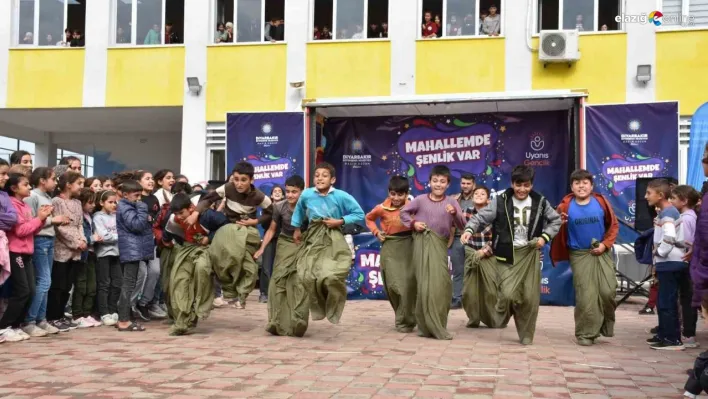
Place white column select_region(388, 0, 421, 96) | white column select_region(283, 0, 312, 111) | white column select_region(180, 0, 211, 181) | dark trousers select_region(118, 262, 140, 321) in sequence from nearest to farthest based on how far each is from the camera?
dark trousers select_region(118, 262, 140, 321) → white column select_region(388, 0, 421, 96) → white column select_region(283, 0, 312, 111) → white column select_region(180, 0, 211, 181)

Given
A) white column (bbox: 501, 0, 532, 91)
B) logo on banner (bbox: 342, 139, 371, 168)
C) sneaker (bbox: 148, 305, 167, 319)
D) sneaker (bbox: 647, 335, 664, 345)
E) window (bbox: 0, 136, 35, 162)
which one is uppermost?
white column (bbox: 501, 0, 532, 91)

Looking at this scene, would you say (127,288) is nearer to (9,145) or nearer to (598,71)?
(598,71)

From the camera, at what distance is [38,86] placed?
20672 mm

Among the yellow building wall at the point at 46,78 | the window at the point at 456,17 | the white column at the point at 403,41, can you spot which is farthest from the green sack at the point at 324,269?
the yellow building wall at the point at 46,78

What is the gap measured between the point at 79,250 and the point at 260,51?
10865mm

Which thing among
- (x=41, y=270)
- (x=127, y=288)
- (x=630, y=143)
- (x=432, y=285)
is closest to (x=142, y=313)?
(x=127, y=288)

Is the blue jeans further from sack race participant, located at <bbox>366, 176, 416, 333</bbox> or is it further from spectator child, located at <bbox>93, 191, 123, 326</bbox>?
sack race participant, located at <bbox>366, 176, 416, 333</bbox>

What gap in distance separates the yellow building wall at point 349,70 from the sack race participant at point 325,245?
32.8 feet

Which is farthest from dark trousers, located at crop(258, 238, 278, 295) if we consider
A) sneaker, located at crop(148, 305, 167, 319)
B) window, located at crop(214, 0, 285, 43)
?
window, located at crop(214, 0, 285, 43)

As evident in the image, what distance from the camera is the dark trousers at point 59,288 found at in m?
9.38

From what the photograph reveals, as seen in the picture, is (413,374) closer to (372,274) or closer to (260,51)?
(372,274)

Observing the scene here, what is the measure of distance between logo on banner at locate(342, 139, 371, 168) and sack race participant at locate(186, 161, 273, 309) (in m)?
4.91

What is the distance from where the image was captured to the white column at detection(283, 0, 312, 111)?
19.3 m

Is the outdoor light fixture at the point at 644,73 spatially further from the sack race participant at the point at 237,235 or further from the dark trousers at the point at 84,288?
the dark trousers at the point at 84,288
